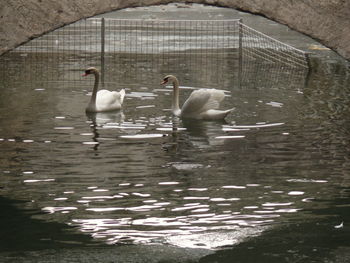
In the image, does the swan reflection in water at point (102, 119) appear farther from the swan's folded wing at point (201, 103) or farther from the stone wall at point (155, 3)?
the stone wall at point (155, 3)

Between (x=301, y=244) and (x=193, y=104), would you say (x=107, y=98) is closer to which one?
(x=193, y=104)

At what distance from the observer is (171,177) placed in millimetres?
10617

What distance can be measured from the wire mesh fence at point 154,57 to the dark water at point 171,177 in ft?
4.88

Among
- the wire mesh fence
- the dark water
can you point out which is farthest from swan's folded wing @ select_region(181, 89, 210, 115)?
the wire mesh fence

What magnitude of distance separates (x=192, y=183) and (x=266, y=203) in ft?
3.52

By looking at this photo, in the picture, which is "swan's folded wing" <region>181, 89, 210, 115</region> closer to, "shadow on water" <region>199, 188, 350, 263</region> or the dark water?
the dark water

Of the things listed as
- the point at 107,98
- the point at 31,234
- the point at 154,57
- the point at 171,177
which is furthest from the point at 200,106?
the point at 154,57

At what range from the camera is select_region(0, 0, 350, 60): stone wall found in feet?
35.2

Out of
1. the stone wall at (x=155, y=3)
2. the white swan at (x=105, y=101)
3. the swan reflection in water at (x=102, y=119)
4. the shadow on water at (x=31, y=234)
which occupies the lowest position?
the shadow on water at (x=31, y=234)

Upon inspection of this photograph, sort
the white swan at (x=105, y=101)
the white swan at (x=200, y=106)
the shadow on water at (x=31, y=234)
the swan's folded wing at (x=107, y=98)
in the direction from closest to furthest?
the shadow on water at (x=31, y=234)
the white swan at (x=200, y=106)
the white swan at (x=105, y=101)
the swan's folded wing at (x=107, y=98)

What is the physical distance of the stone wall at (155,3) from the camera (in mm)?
10719

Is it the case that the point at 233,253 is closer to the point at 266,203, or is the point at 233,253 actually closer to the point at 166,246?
the point at 166,246

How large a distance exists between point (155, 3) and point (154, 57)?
11.3 metres

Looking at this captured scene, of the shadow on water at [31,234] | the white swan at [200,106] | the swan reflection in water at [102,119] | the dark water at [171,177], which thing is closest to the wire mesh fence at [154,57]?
the dark water at [171,177]
